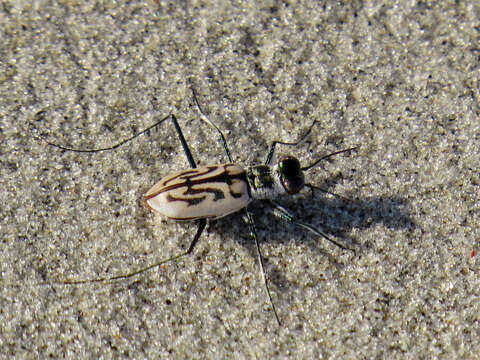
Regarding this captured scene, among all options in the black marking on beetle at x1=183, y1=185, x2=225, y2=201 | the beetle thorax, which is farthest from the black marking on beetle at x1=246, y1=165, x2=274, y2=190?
the black marking on beetle at x1=183, y1=185, x2=225, y2=201

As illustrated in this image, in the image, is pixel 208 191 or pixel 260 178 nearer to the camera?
pixel 208 191

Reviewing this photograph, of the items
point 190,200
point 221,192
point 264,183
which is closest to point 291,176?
point 264,183

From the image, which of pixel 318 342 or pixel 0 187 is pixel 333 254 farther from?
pixel 0 187

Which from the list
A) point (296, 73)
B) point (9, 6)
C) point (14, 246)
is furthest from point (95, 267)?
point (9, 6)

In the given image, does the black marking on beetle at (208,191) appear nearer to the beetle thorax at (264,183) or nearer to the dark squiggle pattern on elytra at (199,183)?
the dark squiggle pattern on elytra at (199,183)

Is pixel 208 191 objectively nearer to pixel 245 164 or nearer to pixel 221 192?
pixel 221 192

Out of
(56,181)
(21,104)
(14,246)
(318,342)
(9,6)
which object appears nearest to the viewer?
(318,342)
